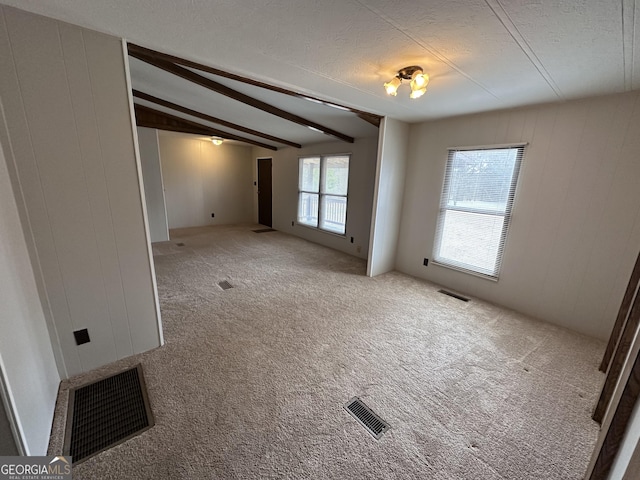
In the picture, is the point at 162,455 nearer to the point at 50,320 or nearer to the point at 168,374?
the point at 168,374

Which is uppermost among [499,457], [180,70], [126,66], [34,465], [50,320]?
[180,70]

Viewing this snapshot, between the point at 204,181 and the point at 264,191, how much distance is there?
1.62 m

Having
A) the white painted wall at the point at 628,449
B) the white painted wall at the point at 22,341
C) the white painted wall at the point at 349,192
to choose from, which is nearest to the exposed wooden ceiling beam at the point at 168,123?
the white painted wall at the point at 349,192

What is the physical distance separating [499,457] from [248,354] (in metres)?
1.74

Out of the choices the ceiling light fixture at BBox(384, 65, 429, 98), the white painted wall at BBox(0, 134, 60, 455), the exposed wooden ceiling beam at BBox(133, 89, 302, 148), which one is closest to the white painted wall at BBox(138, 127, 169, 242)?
the exposed wooden ceiling beam at BBox(133, 89, 302, 148)

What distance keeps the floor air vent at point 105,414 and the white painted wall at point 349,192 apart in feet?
12.6

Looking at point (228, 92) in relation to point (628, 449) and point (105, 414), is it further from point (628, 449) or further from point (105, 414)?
point (628, 449)

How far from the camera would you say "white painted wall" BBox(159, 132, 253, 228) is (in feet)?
20.6

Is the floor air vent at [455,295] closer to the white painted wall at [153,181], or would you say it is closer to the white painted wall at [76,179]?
the white painted wall at [76,179]

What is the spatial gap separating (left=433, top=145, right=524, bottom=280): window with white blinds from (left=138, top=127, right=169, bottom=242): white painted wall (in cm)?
537

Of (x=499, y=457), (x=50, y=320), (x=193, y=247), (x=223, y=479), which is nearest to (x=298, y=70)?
(x=50, y=320)

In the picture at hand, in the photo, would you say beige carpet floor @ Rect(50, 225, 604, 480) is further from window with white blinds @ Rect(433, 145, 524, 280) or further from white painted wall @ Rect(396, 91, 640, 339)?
window with white blinds @ Rect(433, 145, 524, 280)

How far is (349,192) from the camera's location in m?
4.93

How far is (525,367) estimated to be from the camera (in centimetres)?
205
